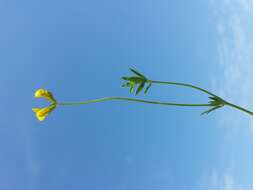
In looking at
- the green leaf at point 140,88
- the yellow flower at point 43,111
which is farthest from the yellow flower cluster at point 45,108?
the green leaf at point 140,88

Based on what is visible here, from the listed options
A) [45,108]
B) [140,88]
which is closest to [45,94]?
[45,108]

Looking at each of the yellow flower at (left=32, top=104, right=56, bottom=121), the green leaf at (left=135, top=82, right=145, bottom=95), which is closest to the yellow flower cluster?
the yellow flower at (left=32, top=104, right=56, bottom=121)

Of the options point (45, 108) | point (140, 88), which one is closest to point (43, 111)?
point (45, 108)

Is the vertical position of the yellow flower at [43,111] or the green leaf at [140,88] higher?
the green leaf at [140,88]

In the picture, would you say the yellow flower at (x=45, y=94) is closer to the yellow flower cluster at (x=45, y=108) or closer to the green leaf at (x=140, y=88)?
the yellow flower cluster at (x=45, y=108)

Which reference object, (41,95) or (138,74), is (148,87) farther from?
(41,95)

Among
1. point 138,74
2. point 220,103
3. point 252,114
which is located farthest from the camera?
point 138,74

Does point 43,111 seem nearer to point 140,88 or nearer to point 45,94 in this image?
point 45,94

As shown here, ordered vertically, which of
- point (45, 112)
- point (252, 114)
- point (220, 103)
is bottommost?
point (252, 114)

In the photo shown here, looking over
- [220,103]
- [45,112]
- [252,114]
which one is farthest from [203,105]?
[45,112]

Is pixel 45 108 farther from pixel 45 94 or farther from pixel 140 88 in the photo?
pixel 140 88

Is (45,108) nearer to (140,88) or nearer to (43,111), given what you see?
(43,111)
